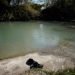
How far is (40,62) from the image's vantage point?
27.2 ft

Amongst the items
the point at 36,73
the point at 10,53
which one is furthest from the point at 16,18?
the point at 36,73

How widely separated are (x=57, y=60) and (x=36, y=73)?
2625 millimetres

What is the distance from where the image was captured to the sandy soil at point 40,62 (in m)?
7.20

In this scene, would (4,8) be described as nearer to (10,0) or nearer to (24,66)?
(10,0)

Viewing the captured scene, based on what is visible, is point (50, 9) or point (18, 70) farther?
point (50, 9)

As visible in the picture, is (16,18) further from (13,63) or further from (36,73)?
(36,73)

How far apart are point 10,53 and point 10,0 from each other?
20807mm

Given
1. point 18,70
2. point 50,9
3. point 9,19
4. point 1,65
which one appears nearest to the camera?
point 18,70

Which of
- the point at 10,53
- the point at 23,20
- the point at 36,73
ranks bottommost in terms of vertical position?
the point at 23,20

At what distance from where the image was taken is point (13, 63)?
8.23 metres

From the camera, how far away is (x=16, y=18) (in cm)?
2906

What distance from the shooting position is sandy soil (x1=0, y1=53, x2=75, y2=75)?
7.20 meters

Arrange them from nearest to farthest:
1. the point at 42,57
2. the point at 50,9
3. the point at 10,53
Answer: the point at 42,57, the point at 10,53, the point at 50,9

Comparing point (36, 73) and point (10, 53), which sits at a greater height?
point (36, 73)
